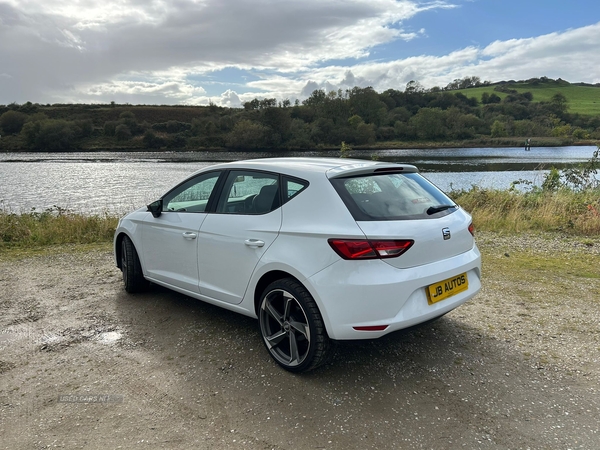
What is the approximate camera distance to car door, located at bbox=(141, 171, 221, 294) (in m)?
4.11

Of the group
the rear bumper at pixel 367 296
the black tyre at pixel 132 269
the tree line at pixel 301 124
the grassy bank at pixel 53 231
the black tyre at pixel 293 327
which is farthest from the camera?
the tree line at pixel 301 124

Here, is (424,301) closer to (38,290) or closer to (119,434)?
(119,434)

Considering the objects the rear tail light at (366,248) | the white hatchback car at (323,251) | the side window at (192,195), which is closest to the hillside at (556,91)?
the white hatchback car at (323,251)

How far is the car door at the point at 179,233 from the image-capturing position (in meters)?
4.11

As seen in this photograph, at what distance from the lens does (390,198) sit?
3.26 meters

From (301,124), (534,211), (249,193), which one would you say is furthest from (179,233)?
(301,124)

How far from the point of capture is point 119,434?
268 cm

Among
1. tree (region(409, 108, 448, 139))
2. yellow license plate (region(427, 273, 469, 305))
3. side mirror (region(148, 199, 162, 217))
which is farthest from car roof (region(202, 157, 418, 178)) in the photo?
tree (region(409, 108, 448, 139))

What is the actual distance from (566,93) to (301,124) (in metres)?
73.5

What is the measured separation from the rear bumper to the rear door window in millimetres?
382

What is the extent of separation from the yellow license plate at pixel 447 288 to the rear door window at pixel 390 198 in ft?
1.66

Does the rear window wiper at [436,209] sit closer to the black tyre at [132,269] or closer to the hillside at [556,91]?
the black tyre at [132,269]

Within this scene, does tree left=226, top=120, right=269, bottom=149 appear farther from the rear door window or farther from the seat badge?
the seat badge

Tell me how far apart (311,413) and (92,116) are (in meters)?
105
